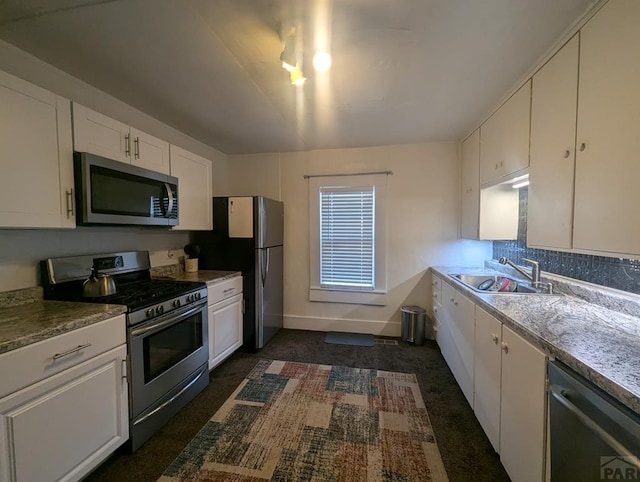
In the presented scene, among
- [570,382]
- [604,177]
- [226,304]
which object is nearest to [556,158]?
[604,177]

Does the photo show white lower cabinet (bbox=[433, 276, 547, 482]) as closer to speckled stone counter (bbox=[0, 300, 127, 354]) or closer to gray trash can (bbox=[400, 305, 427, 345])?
gray trash can (bbox=[400, 305, 427, 345])

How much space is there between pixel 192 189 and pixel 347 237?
6.39ft

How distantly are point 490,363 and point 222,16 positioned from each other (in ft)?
8.05

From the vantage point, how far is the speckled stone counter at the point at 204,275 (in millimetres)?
2424

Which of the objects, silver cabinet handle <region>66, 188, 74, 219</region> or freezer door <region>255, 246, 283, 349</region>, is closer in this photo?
silver cabinet handle <region>66, 188, 74, 219</region>

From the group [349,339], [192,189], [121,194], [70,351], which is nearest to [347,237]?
[349,339]

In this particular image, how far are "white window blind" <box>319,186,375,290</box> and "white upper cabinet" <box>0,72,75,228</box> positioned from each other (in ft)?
8.36

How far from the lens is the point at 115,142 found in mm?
1818

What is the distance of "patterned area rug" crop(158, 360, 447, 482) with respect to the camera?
1483mm

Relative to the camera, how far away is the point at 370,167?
137 inches

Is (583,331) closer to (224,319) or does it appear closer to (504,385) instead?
(504,385)

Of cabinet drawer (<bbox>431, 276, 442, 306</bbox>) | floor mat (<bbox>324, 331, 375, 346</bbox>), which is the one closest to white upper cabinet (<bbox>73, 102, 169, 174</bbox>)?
floor mat (<bbox>324, 331, 375, 346</bbox>)

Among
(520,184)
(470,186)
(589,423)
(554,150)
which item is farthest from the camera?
(470,186)

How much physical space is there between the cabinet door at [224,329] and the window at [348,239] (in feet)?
3.68
